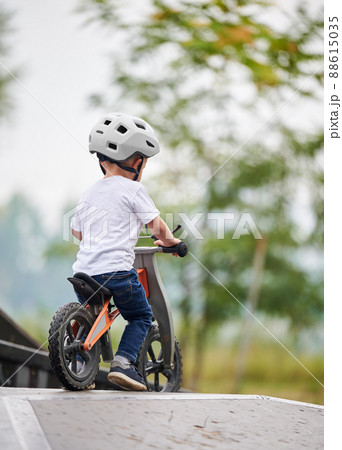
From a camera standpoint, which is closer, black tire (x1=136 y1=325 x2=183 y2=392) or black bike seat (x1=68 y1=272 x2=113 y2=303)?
black bike seat (x1=68 y1=272 x2=113 y2=303)

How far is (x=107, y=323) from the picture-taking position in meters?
2.40

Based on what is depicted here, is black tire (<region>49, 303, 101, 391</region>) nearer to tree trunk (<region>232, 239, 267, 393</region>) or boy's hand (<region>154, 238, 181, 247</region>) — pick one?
boy's hand (<region>154, 238, 181, 247</region>)

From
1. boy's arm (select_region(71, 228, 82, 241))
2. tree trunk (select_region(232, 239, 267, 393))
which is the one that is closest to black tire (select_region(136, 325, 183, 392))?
boy's arm (select_region(71, 228, 82, 241))

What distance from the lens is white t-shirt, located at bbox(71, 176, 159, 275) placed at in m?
2.33

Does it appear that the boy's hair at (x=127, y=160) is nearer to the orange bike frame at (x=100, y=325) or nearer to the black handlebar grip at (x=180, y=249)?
the black handlebar grip at (x=180, y=249)

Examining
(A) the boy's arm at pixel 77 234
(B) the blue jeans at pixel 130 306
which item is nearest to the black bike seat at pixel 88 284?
(B) the blue jeans at pixel 130 306

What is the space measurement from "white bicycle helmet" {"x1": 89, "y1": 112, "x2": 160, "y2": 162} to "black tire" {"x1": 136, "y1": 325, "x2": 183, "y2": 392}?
2.48 ft

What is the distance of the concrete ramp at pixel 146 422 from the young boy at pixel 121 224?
0.88 feet

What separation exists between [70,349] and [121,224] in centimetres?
50

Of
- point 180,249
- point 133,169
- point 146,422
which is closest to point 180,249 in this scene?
point 180,249

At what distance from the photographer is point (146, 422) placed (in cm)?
188

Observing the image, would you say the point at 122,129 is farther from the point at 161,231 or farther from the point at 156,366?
the point at 156,366
